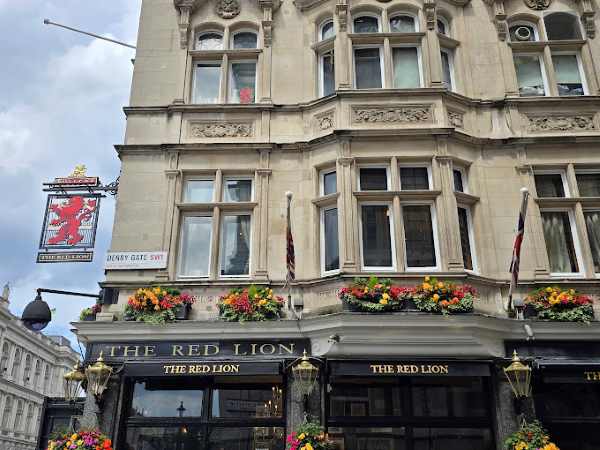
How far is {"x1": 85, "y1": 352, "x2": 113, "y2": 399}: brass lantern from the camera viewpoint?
10.8 metres

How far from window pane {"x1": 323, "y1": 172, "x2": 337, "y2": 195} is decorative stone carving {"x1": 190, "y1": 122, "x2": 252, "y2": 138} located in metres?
2.13

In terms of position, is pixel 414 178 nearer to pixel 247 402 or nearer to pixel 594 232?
pixel 594 232

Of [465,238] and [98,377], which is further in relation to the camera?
[465,238]

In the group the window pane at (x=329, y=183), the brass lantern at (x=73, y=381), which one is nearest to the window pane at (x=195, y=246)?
the window pane at (x=329, y=183)

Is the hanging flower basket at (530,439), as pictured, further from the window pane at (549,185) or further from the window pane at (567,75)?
the window pane at (567,75)

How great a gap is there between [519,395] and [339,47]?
861cm

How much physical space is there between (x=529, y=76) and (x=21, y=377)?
74.0m

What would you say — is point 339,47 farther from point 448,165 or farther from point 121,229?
point 121,229

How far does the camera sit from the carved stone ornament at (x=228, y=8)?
48.6ft

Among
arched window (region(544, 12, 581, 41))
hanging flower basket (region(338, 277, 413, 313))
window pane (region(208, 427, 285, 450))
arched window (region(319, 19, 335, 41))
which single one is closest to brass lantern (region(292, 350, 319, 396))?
window pane (region(208, 427, 285, 450))

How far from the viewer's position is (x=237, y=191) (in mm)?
13133

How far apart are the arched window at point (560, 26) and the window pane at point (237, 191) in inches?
348

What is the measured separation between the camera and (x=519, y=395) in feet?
33.9

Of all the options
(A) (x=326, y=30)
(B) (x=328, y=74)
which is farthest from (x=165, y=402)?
(A) (x=326, y=30)
